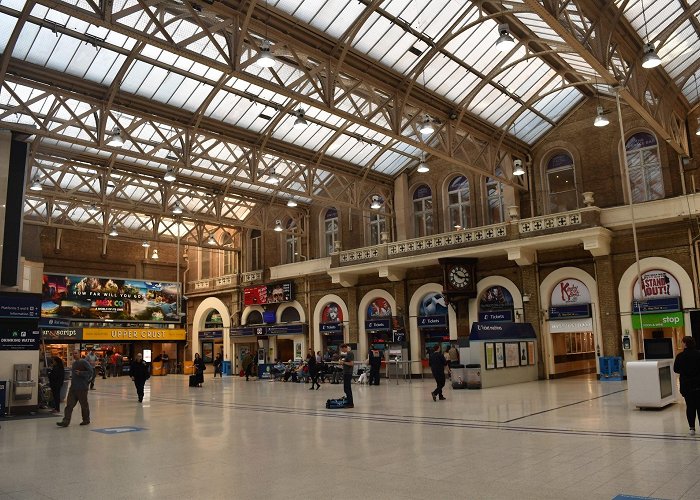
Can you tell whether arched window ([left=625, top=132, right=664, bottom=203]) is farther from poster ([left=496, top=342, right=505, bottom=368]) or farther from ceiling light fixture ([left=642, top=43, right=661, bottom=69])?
ceiling light fixture ([left=642, top=43, right=661, bottom=69])

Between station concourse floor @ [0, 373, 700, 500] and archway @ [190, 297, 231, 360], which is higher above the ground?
archway @ [190, 297, 231, 360]

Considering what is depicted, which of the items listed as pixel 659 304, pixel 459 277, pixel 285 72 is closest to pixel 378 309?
pixel 459 277

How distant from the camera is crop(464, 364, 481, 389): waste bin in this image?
760 inches

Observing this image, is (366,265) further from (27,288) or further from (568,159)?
(27,288)

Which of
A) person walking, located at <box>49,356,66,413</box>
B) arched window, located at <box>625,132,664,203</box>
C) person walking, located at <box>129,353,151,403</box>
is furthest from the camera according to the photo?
arched window, located at <box>625,132,664,203</box>

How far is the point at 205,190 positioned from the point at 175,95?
9.90 metres

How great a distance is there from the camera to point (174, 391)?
22.4 metres

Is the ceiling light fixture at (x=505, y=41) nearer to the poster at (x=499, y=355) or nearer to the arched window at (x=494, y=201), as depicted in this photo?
the poster at (x=499, y=355)

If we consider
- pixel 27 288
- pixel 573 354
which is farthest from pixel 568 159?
pixel 27 288

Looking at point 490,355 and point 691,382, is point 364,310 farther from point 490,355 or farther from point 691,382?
point 691,382

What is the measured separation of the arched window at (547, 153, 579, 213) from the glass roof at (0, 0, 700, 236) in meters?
1.49

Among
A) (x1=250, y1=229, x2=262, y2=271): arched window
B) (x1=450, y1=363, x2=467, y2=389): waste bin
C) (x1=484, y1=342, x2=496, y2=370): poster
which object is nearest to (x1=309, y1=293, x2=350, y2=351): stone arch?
(x1=250, y1=229, x2=262, y2=271): arched window

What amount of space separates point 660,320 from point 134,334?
28732mm

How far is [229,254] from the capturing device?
38.5 metres
